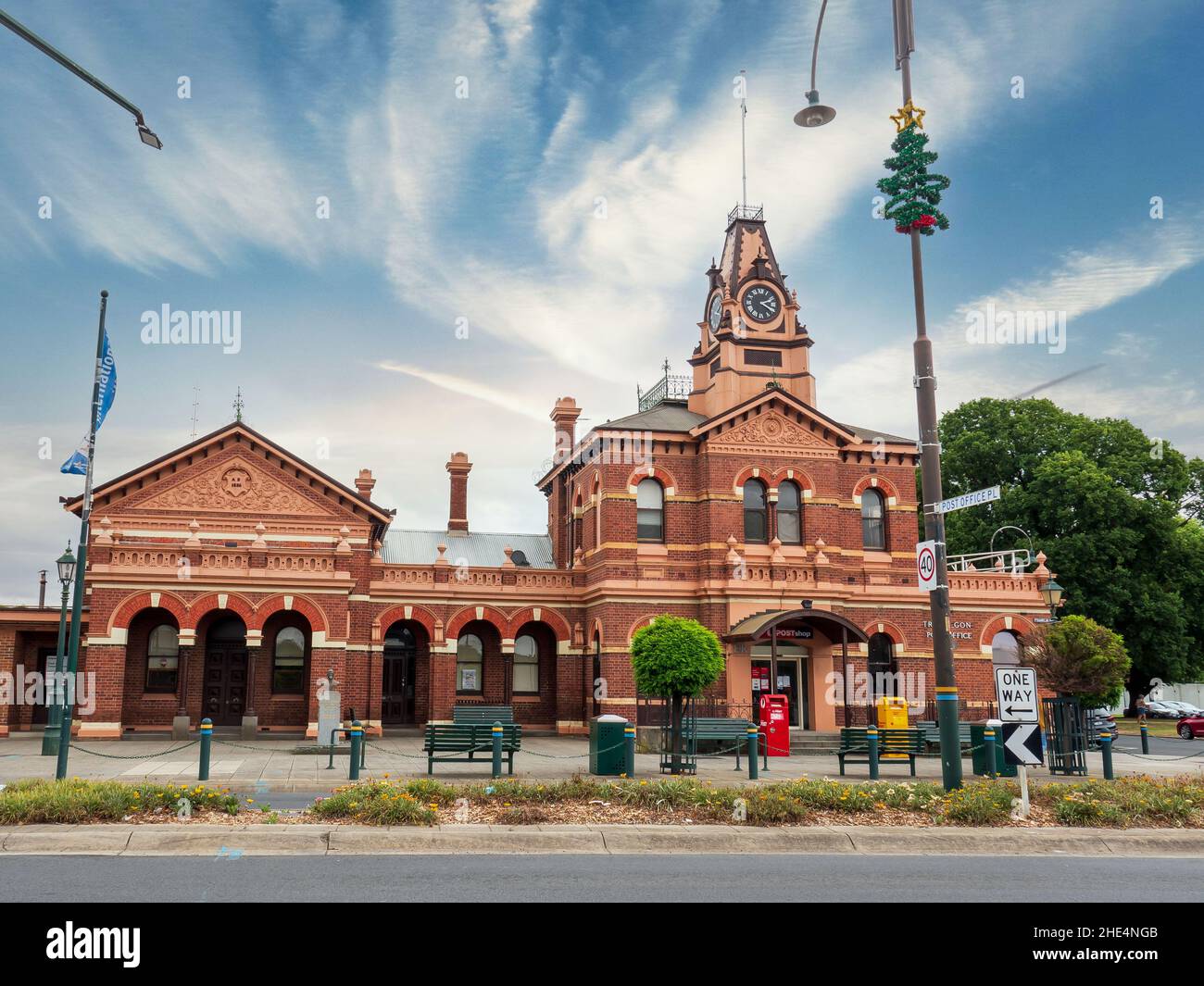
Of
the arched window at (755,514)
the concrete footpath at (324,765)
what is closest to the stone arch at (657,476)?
the arched window at (755,514)

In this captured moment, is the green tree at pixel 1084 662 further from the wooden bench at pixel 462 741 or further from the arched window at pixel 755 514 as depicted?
the wooden bench at pixel 462 741

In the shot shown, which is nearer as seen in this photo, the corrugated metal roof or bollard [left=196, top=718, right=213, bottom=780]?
bollard [left=196, top=718, right=213, bottom=780]

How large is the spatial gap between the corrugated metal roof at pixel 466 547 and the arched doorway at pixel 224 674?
A: 6921mm

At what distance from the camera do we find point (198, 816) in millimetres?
12672

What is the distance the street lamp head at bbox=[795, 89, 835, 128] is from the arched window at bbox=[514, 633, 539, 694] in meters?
21.3

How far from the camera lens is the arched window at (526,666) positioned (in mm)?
33406

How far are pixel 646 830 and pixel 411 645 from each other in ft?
71.5

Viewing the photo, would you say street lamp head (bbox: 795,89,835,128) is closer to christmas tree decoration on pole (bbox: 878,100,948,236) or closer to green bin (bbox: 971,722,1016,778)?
christmas tree decoration on pole (bbox: 878,100,948,236)

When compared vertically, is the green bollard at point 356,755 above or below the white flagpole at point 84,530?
below

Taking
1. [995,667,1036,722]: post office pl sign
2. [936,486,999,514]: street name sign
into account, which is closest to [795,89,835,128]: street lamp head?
[936,486,999,514]: street name sign

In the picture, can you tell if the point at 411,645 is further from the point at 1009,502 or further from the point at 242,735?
the point at 1009,502

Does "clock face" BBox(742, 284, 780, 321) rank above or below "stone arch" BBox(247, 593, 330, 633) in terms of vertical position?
above

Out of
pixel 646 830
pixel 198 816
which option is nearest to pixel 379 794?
pixel 198 816

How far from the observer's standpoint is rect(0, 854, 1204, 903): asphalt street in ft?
30.3
